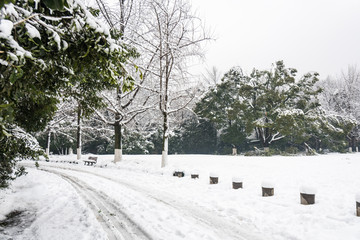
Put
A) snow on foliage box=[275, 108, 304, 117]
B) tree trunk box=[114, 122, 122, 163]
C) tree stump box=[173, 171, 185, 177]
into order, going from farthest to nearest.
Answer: snow on foliage box=[275, 108, 304, 117] < tree trunk box=[114, 122, 122, 163] < tree stump box=[173, 171, 185, 177]

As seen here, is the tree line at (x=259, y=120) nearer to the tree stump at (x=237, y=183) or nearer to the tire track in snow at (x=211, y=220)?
the tree stump at (x=237, y=183)

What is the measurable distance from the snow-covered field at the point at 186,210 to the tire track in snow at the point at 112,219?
0.02m

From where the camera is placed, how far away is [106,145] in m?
34.9

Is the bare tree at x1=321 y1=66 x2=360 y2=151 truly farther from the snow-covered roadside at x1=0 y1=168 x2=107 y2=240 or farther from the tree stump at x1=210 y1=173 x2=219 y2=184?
the snow-covered roadside at x1=0 y1=168 x2=107 y2=240

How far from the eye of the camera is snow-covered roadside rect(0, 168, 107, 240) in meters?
4.69

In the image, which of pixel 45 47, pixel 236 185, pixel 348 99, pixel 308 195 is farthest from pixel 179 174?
pixel 348 99

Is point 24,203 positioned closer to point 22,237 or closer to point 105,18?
point 22,237

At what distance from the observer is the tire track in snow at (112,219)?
14.2 feet

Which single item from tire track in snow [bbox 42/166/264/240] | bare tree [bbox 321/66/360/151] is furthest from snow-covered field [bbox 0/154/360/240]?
bare tree [bbox 321/66/360/151]

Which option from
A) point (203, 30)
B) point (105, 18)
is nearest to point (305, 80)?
point (203, 30)

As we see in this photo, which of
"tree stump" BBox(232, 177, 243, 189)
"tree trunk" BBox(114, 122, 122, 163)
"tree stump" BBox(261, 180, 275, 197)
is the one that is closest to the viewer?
"tree stump" BBox(261, 180, 275, 197)

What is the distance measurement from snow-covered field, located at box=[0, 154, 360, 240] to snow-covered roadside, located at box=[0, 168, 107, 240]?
21 millimetres

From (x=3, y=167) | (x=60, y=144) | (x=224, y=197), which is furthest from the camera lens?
(x=60, y=144)

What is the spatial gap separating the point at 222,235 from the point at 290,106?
24045 millimetres
